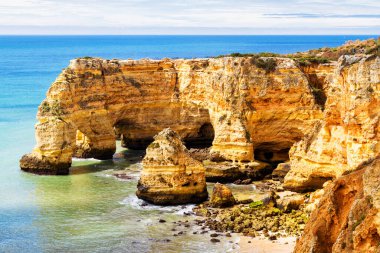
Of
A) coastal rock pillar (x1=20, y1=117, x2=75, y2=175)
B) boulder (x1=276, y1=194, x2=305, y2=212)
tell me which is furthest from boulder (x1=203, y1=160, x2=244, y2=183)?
coastal rock pillar (x1=20, y1=117, x2=75, y2=175)

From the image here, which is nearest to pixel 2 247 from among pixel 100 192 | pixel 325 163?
pixel 100 192

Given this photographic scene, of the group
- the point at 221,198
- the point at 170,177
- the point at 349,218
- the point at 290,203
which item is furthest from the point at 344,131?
the point at 349,218

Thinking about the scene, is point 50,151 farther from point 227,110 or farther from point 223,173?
point 227,110

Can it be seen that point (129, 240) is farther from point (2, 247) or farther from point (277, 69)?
point (277, 69)

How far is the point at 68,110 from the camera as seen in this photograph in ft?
155

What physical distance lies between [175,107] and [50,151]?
12060mm

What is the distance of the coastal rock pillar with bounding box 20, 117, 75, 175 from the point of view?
45281 mm

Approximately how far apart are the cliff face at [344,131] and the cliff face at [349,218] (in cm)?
1355

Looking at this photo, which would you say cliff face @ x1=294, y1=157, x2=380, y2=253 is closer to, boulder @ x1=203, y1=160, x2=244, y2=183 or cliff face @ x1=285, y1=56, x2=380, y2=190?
cliff face @ x1=285, y1=56, x2=380, y2=190

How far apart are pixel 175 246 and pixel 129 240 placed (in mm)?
2455

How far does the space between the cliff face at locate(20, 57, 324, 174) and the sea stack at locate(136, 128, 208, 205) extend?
749 cm

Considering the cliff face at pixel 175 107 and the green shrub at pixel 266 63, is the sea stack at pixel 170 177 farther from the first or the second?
the green shrub at pixel 266 63

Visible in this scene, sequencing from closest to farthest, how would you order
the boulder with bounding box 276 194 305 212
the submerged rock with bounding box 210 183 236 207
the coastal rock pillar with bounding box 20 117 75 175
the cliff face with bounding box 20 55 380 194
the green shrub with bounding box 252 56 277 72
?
the cliff face with bounding box 20 55 380 194 → the boulder with bounding box 276 194 305 212 → the submerged rock with bounding box 210 183 236 207 → the coastal rock pillar with bounding box 20 117 75 175 → the green shrub with bounding box 252 56 277 72

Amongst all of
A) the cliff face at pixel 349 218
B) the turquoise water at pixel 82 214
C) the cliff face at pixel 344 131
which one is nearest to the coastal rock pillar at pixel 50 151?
the turquoise water at pixel 82 214
